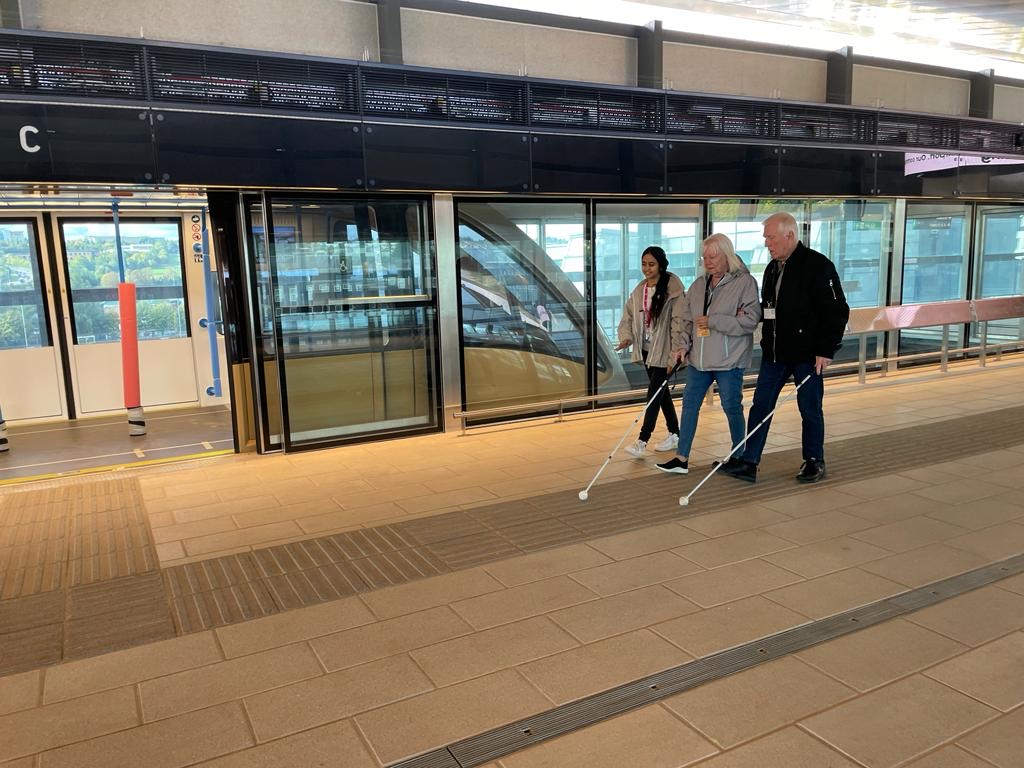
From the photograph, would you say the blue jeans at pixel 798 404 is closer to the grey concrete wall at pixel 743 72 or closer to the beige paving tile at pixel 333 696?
the beige paving tile at pixel 333 696

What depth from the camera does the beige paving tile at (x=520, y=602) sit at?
3.46 m

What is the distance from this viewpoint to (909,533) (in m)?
4.34

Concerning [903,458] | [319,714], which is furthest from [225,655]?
[903,458]

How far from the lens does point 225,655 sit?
3184 mm

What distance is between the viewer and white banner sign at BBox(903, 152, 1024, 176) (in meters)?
9.17

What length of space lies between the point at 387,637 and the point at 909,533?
296 cm

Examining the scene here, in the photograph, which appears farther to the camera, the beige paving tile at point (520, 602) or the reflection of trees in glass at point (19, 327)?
the reflection of trees in glass at point (19, 327)

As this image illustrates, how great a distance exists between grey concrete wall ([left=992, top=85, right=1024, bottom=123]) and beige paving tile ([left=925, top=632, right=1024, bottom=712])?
10.8 metres

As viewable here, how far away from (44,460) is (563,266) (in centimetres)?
497

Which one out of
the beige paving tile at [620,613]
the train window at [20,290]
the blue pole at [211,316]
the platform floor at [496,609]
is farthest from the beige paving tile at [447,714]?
the train window at [20,290]

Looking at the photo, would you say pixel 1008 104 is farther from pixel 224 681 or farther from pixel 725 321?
pixel 224 681

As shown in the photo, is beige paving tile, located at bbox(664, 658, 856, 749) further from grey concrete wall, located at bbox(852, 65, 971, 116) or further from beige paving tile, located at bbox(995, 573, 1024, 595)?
grey concrete wall, located at bbox(852, 65, 971, 116)

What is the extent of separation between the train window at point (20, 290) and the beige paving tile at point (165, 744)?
22.9 ft

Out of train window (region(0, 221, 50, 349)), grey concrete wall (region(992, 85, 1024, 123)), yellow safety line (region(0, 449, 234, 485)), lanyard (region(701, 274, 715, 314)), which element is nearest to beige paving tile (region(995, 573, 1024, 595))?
lanyard (region(701, 274, 715, 314))
